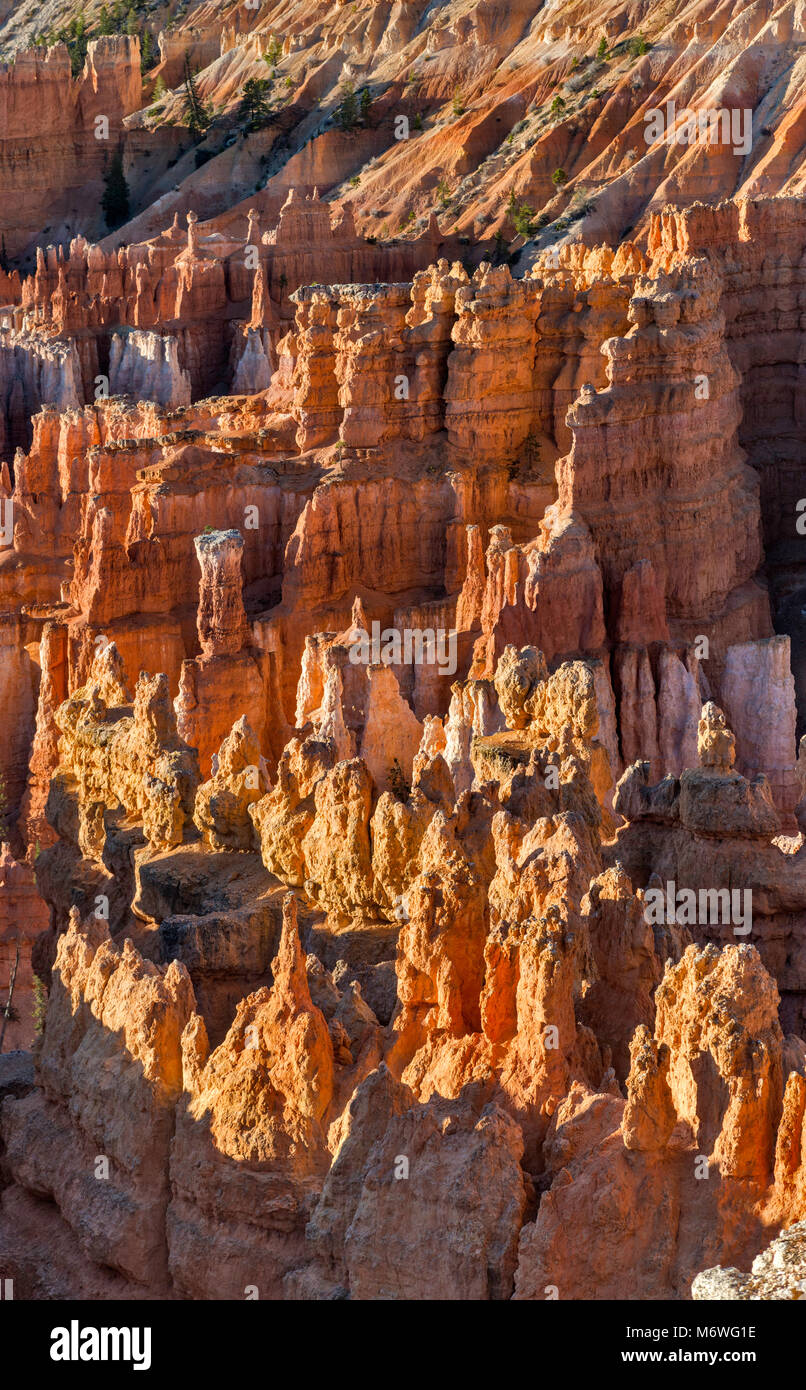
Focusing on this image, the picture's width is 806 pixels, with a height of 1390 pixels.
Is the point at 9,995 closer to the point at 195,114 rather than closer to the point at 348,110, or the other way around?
the point at 348,110

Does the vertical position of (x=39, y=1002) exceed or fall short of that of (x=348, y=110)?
it falls short

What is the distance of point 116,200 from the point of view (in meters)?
107

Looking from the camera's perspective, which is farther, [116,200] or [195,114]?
[195,114]

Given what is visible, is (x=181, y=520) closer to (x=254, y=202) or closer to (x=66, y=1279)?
(x=66, y=1279)

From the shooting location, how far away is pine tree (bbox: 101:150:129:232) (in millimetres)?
106750

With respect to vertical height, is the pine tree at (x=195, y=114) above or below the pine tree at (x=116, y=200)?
above

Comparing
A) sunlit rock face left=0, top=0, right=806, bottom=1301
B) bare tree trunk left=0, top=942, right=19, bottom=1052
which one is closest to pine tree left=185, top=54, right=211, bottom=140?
sunlit rock face left=0, top=0, right=806, bottom=1301

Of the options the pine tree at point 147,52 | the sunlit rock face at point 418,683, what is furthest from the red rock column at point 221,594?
the pine tree at point 147,52

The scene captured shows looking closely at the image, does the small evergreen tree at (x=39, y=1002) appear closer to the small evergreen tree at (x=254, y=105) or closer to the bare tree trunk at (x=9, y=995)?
the bare tree trunk at (x=9, y=995)

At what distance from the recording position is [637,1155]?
720 inches

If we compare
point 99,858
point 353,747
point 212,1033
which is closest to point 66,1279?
point 212,1033

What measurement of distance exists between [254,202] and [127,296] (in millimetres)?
9656

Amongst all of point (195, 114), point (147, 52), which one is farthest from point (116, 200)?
point (147, 52)

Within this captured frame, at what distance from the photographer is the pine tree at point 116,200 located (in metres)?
107
